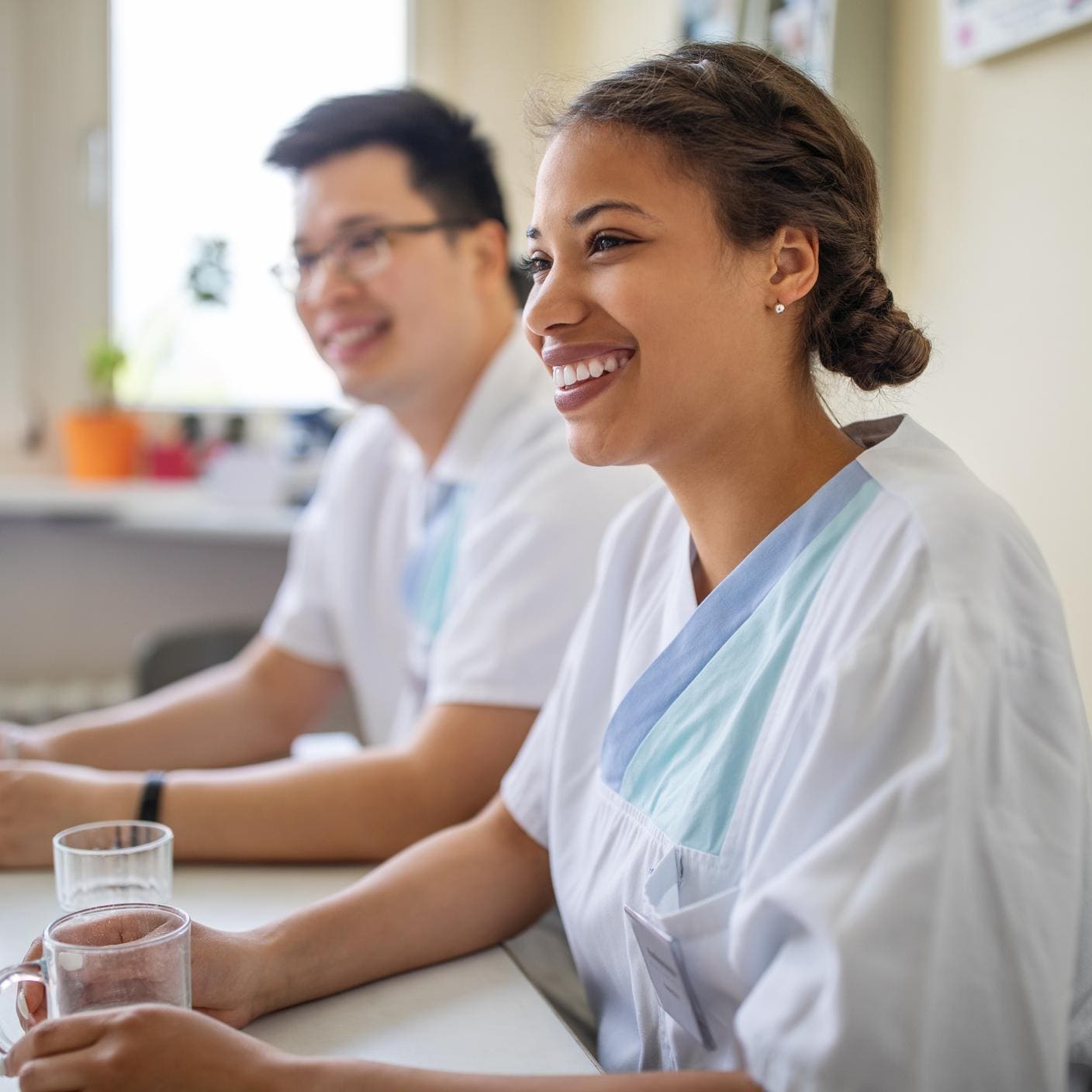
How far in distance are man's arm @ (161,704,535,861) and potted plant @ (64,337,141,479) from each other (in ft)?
5.47

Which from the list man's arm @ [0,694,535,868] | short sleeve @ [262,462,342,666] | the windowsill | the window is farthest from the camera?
the window

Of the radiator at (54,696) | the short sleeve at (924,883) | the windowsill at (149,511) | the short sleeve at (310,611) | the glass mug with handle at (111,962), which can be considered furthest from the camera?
the radiator at (54,696)

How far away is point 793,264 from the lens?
0.94 m

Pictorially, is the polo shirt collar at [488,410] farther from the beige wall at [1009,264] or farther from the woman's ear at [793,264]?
the woman's ear at [793,264]

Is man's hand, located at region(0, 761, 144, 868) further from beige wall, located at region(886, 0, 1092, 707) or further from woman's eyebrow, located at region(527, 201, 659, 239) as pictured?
beige wall, located at region(886, 0, 1092, 707)

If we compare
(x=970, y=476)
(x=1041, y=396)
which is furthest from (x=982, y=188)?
(x=970, y=476)

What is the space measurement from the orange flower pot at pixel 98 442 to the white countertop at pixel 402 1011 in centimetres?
179

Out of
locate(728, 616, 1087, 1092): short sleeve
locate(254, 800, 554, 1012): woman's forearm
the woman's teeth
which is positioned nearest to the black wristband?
locate(254, 800, 554, 1012): woman's forearm

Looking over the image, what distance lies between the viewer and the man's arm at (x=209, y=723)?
168cm

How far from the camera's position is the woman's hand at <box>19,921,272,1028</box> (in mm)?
920

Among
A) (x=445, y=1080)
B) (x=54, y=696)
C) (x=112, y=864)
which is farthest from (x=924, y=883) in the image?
(x=54, y=696)

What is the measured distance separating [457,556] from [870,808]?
39.0 inches

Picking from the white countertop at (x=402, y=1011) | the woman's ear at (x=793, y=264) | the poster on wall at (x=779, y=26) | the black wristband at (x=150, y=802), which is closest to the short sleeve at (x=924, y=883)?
the white countertop at (x=402, y=1011)

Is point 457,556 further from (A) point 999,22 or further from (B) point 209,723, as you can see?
(A) point 999,22
